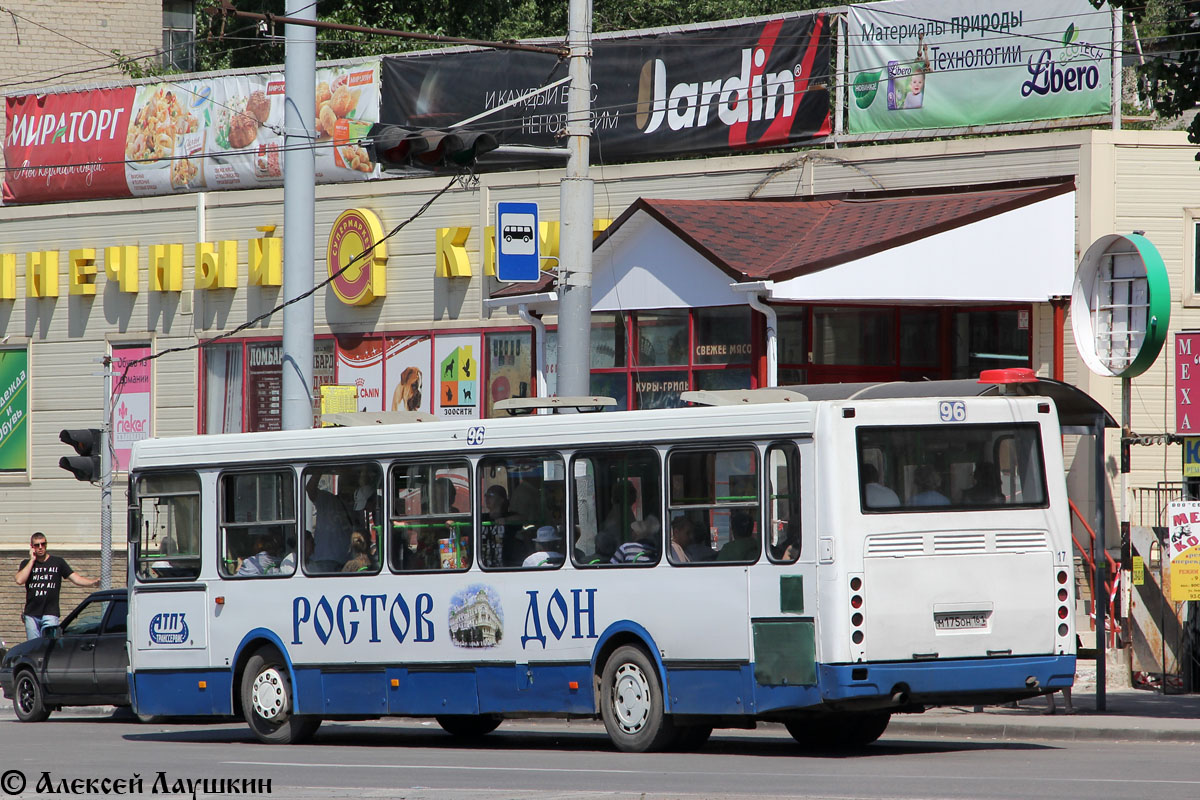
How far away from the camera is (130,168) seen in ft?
96.1

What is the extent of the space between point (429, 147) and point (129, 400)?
14.3 meters

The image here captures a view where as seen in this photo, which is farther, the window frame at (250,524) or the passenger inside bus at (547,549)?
the window frame at (250,524)

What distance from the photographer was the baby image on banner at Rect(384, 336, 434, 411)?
86.6 feet

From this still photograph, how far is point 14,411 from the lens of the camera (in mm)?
30172

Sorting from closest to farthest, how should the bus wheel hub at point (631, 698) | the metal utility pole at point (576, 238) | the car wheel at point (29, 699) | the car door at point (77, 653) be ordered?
the bus wheel hub at point (631, 698), the metal utility pole at point (576, 238), the car door at point (77, 653), the car wheel at point (29, 699)

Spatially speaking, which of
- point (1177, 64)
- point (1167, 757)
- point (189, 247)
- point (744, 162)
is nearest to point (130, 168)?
point (189, 247)

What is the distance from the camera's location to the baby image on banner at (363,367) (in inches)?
1060

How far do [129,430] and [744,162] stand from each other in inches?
447

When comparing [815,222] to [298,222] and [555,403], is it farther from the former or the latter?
[555,403]

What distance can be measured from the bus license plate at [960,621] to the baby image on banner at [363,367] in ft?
48.5

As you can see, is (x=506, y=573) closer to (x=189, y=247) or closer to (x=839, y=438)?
(x=839, y=438)

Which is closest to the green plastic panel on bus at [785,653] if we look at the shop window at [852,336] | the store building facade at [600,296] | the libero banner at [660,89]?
the store building facade at [600,296]

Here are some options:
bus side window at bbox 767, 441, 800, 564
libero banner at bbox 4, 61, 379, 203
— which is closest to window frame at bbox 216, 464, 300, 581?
bus side window at bbox 767, 441, 800, 564

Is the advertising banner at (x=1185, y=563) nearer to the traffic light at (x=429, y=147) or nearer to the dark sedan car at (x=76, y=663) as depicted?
the traffic light at (x=429, y=147)
